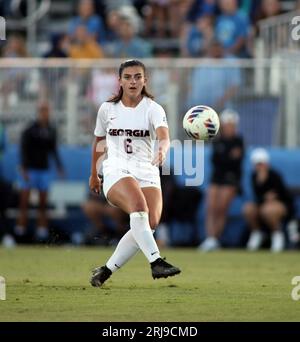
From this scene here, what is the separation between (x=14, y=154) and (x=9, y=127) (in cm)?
56

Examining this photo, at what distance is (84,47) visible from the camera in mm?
22141

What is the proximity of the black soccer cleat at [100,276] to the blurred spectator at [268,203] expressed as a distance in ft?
29.0

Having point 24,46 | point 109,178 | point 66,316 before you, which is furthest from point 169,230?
point 66,316

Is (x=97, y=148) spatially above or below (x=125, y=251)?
above

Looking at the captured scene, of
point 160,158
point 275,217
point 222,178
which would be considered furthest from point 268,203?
point 160,158

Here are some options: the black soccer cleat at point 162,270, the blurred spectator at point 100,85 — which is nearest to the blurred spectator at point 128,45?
the blurred spectator at point 100,85

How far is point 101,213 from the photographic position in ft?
68.7

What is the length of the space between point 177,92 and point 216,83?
0.81 m

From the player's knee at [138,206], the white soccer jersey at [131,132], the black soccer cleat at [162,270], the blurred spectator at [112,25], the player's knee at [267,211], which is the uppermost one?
the blurred spectator at [112,25]

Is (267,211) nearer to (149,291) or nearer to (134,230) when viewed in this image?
(149,291)

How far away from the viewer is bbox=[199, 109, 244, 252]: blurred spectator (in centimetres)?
2027

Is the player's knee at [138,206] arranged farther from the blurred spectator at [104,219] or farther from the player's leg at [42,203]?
the player's leg at [42,203]

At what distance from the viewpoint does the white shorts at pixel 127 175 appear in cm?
1145
